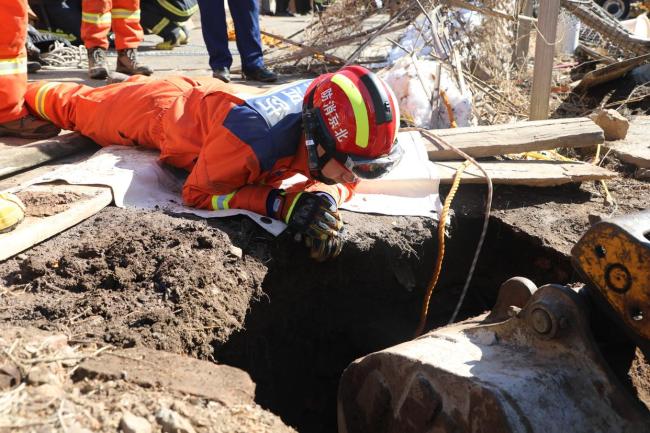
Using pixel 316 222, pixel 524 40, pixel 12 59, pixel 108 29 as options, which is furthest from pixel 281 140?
pixel 524 40

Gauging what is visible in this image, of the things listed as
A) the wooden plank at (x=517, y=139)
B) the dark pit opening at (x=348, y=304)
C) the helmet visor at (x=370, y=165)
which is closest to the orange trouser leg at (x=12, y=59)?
the dark pit opening at (x=348, y=304)

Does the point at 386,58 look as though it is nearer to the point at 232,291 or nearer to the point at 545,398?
the point at 232,291

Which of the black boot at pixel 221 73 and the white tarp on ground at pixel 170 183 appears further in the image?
the black boot at pixel 221 73

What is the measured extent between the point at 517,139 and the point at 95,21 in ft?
11.7

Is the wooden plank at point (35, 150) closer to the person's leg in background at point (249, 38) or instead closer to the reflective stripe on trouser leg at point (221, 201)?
the reflective stripe on trouser leg at point (221, 201)

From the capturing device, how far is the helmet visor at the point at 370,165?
2.93 meters

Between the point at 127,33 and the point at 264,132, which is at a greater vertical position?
the point at 127,33

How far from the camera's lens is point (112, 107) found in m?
4.09

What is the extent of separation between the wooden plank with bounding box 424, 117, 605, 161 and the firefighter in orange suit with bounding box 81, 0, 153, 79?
3.01m

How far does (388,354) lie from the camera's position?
2.40 meters

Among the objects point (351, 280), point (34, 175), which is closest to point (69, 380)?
point (351, 280)

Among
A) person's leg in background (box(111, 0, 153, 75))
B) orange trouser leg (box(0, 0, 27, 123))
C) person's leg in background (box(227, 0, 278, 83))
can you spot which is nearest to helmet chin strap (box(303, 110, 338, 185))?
orange trouser leg (box(0, 0, 27, 123))

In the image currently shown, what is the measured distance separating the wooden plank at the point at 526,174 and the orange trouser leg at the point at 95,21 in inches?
126

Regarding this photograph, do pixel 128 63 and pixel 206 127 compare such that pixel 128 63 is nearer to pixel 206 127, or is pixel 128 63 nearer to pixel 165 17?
pixel 165 17
